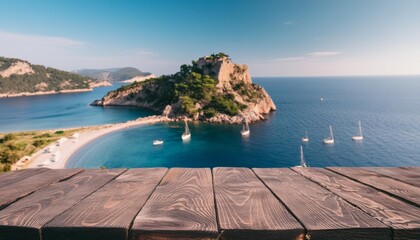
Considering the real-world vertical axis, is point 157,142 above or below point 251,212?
below

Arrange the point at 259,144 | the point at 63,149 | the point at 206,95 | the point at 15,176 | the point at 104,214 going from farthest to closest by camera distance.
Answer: the point at 206,95, the point at 259,144, the point at 63,149, the point at 15,176, the point at 104,214

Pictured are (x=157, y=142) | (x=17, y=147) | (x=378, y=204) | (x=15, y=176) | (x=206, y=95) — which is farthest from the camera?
(x=206, y=95)

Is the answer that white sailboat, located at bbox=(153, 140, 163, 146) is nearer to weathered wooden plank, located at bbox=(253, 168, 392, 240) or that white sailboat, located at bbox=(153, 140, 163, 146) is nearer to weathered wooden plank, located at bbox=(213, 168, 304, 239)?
weathered wooden plank, located at bbox=(213, 168, 304, 239)

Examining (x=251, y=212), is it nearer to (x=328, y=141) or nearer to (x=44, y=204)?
(x=44, y=204)

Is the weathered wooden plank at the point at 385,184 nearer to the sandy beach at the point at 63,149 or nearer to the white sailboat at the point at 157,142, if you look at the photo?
the sandy beach at the point at 63,149

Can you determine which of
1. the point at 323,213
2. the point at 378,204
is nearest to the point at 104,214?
the point at 323,213

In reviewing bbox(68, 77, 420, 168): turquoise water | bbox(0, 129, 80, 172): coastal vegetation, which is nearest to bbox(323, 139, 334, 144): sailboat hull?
bbox(68, 77, 420, 168): turquoise water

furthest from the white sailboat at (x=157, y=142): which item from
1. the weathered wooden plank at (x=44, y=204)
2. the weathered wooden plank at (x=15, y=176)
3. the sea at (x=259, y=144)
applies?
the weathered wooden plank at (x=44, y=204)

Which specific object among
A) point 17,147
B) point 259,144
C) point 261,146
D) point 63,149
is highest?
point 17,147

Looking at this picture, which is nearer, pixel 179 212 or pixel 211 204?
pixel 179 212
